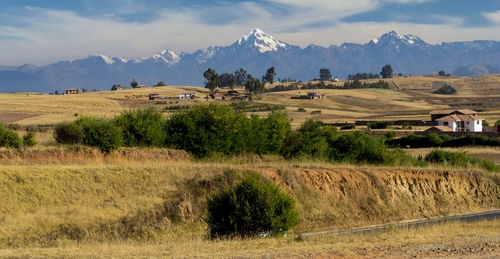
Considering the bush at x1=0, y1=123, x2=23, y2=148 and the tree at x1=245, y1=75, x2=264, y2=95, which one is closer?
the bush at x1=0, y1=123, x2=23, y2=148

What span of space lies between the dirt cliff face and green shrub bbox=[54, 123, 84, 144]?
11959 millimetres

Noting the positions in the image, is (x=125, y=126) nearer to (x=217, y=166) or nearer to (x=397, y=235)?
(x=217, y=166)

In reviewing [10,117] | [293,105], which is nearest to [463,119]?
[293,105]

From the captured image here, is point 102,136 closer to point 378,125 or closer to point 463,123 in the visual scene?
point 378,125

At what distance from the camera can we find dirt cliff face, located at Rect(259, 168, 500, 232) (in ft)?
96.2

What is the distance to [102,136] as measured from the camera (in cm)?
3209

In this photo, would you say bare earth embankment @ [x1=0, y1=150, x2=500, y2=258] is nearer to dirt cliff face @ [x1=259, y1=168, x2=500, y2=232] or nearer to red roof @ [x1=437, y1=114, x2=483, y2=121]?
dirt cliff face @ [x1=259, y1=168, x2=500, y2=232]

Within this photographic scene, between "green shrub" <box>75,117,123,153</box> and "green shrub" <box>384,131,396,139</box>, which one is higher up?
"green shrub" <box>75,117,123,153</box>

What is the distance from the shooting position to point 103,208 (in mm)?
24312

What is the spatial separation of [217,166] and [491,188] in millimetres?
20671

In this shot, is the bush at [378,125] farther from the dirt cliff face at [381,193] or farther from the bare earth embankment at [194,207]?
the bare earth embankment at [194,207]

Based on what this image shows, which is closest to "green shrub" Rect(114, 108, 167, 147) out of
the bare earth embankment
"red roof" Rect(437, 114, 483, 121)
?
the bare earth embankment

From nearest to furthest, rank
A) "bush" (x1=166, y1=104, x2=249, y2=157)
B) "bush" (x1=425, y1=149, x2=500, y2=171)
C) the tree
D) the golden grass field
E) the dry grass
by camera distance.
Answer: the golden grass field → "bush" (x1=166, y1=104, x2=249, y2=157) → "bush" (x1=425, y1=149, x2=500, y2=171) → the dry grass → the tree

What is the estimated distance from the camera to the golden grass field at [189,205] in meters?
17.1
